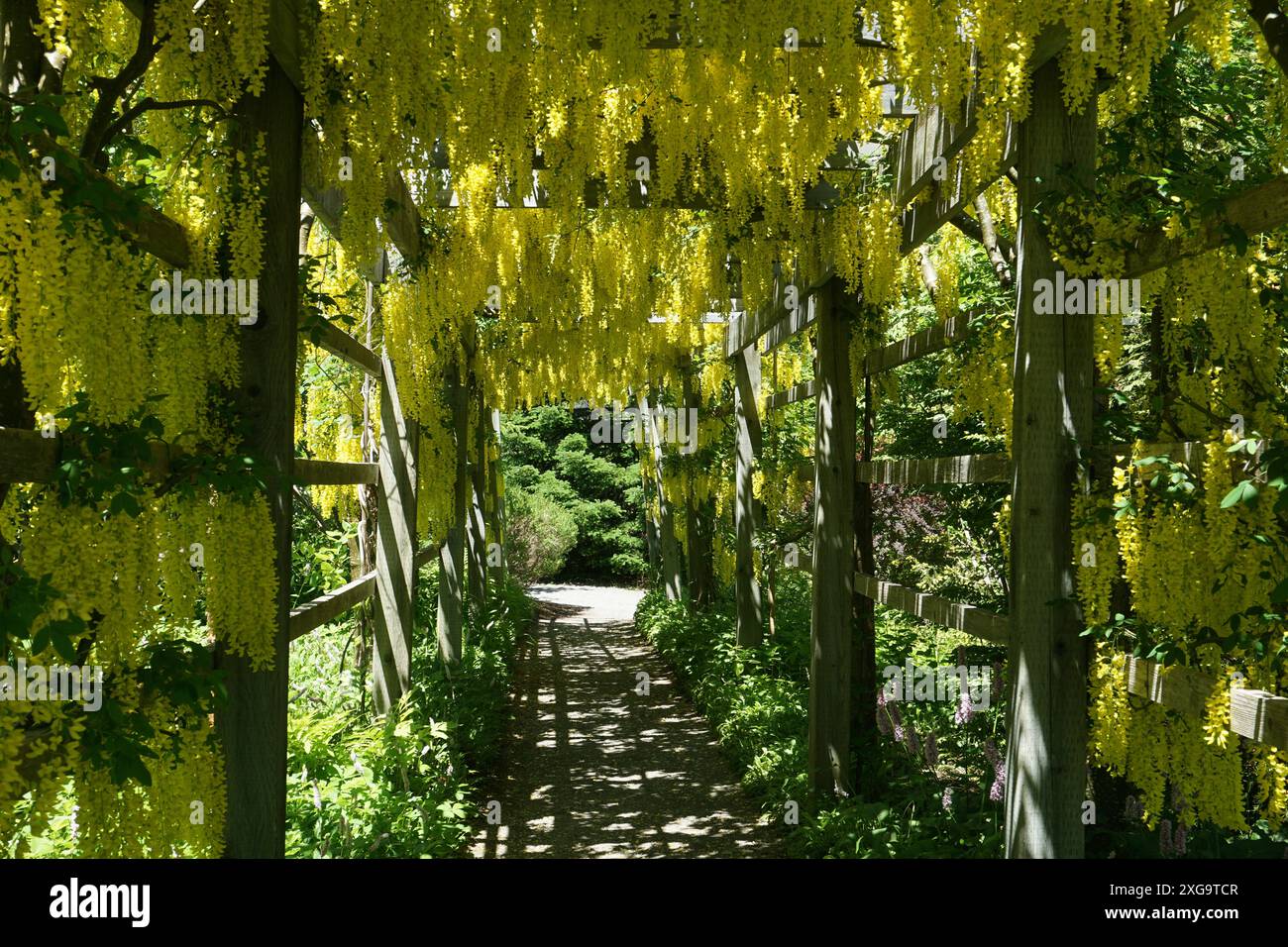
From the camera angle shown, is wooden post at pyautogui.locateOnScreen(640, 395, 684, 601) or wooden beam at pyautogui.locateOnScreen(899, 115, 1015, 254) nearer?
wooden beam at pyautogui.locateOnScreen(899, 115, 1015, 254)

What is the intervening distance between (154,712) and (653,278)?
5.77m

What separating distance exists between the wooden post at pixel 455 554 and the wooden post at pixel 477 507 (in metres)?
1.10

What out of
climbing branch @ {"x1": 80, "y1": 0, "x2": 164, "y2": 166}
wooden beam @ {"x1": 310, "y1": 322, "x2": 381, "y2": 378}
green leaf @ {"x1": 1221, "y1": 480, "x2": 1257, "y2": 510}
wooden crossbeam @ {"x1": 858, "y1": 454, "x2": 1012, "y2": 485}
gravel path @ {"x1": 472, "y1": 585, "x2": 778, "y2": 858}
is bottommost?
gravel path @ {"x1": 472, "y1": 585, "x2": 778, "y2": 858}

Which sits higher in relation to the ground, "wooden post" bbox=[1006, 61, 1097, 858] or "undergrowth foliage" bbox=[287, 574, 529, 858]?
"wooden post" bbox=[1006, 61, 1097, 858]

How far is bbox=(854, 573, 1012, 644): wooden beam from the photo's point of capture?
297 cm

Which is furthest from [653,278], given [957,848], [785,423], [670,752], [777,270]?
[957,848]

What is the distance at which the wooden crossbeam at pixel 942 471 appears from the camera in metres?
3.15

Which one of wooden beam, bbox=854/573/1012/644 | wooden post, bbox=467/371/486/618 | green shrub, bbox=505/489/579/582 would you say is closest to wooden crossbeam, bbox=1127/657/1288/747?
wooden beam, bbox=854/573/1012/644

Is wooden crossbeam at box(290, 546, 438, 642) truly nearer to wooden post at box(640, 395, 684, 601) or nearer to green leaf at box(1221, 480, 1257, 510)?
green leaf at box(1221, 480, 1257, 510)

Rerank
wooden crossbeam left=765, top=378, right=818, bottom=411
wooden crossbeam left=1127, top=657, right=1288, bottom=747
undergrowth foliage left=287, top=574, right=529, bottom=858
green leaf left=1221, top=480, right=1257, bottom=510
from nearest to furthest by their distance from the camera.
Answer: green leaf left=1221, top=480, right=1257, bottom=510, wooden crossbeam left=1127, top=657, right=1288, bottom=747, undergrowth foliage left=287, top=574, right=529, bottom=858, wooden crossbeam left=765, top=378, right=818, bottom=411

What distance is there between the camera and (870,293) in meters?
4.64

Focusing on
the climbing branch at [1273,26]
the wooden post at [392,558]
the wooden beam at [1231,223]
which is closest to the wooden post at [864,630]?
the wooden post at [392,558]

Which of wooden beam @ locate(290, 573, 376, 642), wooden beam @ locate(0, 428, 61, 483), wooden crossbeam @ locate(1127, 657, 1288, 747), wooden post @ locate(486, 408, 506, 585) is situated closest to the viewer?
wooden beam @ locate(0, 428, 61, 483)

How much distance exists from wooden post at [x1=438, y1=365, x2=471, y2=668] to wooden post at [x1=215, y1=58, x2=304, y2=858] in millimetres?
3988
